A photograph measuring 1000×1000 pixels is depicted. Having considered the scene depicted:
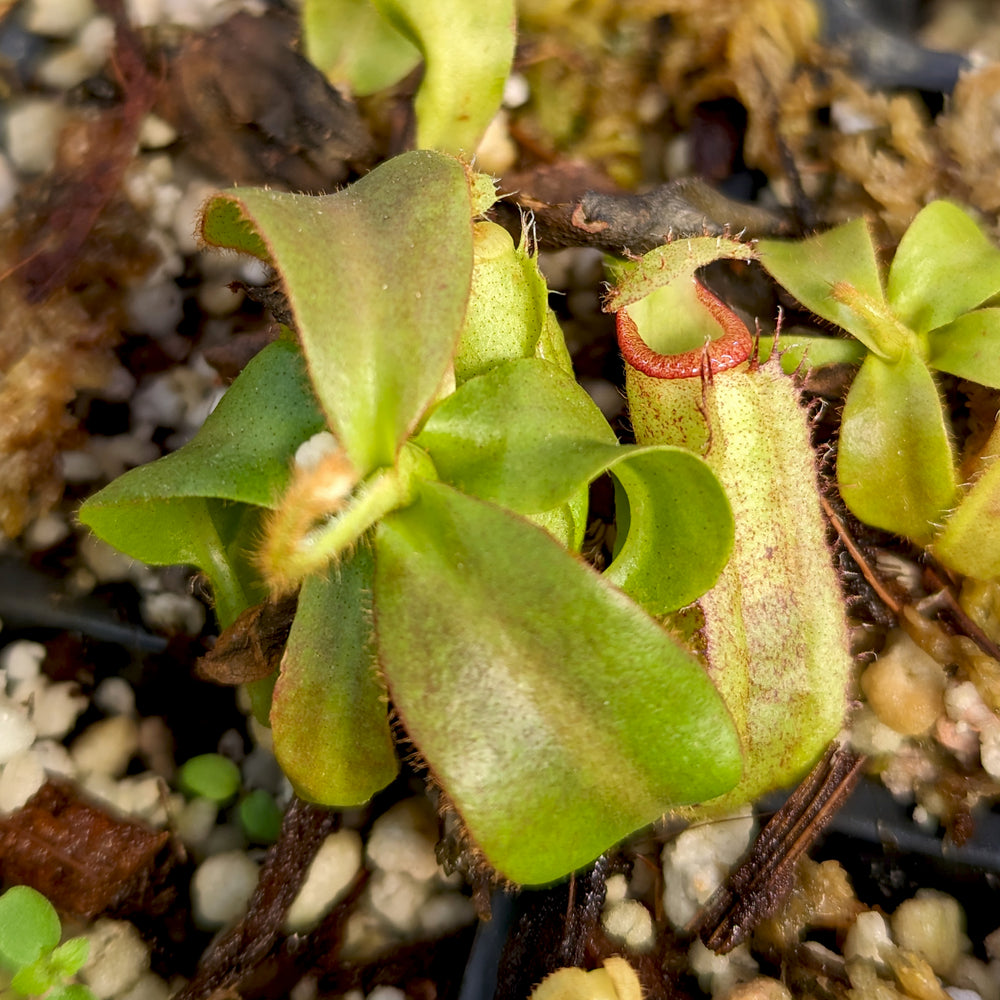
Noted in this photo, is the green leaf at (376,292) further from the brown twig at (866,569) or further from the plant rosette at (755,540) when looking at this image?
the brown twig at (866,569)

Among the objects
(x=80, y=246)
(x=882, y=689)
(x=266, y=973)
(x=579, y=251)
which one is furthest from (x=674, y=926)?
(x=80, y=246)

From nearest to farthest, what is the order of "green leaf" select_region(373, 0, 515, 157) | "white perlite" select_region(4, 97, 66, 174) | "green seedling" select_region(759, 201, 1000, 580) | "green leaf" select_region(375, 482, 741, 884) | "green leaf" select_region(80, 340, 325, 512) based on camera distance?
"green leaf" select_region(375, 482, 741, 884), "green leaf" select_region(80, 340, 325, 512), "green seedling" select_region(759, 201, 1000, 580), "green leaf" select_region(373, 0, 515, 157), "white perlite" select_region(4, 97, 66, 174)

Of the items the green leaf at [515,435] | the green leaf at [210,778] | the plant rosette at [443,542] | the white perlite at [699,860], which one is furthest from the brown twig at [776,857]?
the green leaf at [210,778]

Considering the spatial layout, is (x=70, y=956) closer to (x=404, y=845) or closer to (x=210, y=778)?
(x=210, y=778)

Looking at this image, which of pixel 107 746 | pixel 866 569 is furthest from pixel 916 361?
pixel 107 746

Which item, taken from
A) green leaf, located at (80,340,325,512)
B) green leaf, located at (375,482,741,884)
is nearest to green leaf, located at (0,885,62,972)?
green leaf, located at (80,340,325,512)

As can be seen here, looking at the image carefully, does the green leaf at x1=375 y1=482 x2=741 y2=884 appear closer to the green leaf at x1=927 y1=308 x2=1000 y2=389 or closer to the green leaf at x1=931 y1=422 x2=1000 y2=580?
the green leaf at x1=931 y1=422 x2=1000 y2=580
